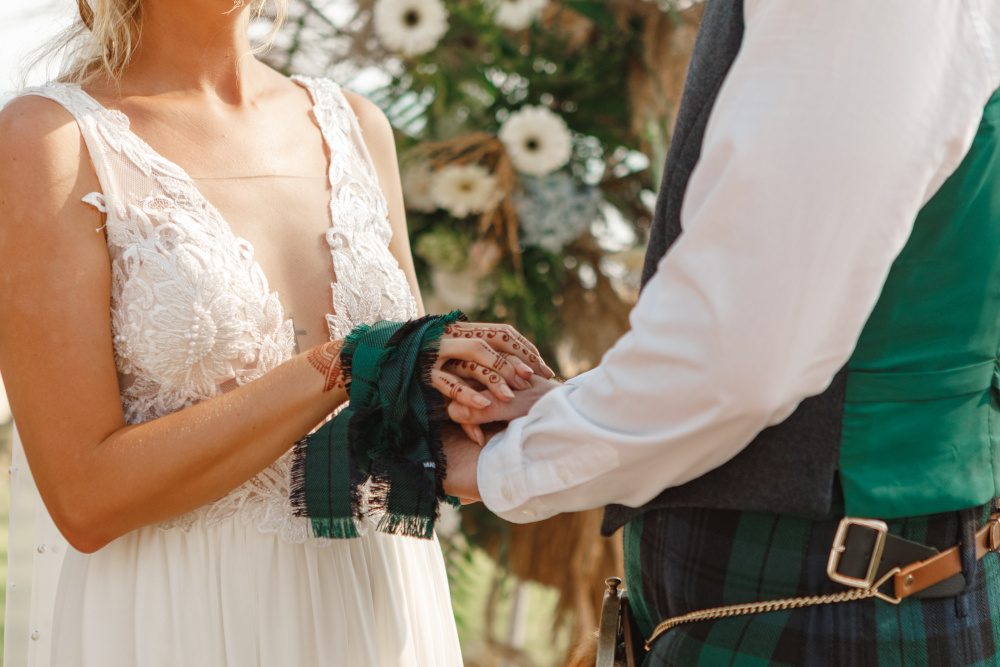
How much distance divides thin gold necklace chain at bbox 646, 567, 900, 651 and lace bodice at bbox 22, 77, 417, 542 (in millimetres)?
582

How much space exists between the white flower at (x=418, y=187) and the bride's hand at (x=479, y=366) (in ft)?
2.94

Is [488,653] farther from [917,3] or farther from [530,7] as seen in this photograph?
[917,3]

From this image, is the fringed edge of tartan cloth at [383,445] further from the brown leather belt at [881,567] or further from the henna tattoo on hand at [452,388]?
the brown leather belt at [881,567]

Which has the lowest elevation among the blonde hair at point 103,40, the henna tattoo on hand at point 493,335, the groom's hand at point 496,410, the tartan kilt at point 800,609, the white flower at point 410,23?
the tartan kilt at point 800,609

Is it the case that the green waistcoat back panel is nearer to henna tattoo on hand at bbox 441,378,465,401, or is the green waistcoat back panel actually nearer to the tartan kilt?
the tartan kilt

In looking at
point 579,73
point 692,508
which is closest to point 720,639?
point 692,508

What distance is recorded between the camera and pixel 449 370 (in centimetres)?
103

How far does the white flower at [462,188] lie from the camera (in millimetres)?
1882

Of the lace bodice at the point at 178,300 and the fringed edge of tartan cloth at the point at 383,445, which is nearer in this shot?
the fringed edge of tartan cloth at the point at 383,445

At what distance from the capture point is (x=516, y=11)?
1900 mm

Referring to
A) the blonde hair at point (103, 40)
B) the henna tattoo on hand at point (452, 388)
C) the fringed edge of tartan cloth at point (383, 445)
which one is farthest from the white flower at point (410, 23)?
the henna tattoo on hand at point (452, 388)

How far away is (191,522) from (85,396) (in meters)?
0.24

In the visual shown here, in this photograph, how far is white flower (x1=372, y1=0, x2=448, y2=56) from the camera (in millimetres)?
1854

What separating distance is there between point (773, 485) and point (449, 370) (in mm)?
422
